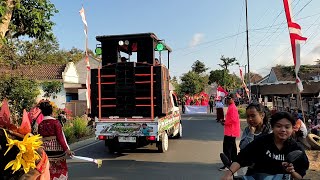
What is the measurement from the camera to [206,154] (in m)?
11.1

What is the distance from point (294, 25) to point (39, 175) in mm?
5865

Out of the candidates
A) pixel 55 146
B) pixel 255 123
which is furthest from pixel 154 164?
pixel 255 123

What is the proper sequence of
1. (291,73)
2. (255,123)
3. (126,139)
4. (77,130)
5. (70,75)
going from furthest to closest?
(291,73) → (70,75) → (77,130) → (126,139) → (255,123)

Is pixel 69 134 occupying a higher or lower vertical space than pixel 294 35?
lower

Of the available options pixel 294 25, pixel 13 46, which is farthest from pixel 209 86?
pixel 294 25

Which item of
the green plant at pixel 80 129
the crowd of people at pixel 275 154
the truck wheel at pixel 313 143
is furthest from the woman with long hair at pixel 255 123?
the green plant at pixel 80 129

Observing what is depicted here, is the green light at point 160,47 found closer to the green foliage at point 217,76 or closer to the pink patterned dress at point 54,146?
the pink patterned dress at point 54,146

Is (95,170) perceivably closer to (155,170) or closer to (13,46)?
(155,170)

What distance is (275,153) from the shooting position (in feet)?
10.3

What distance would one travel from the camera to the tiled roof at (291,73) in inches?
1732

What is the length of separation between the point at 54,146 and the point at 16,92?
1039cm

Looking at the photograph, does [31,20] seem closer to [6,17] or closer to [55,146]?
[6,17]

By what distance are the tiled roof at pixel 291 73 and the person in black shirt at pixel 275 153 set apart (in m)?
37.2

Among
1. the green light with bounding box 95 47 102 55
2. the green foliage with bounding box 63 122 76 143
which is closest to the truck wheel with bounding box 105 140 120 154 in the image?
the green light with bounding box 95 47 102 55
